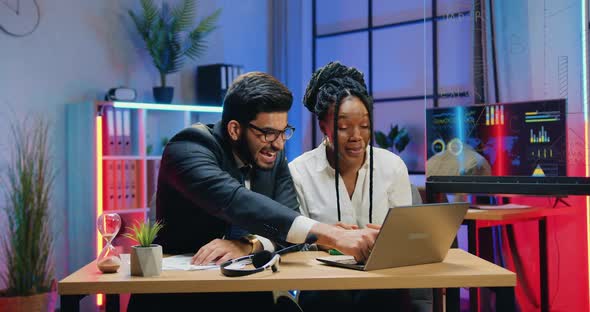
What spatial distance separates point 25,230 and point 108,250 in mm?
2412

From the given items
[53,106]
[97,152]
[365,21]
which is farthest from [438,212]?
[365,21]

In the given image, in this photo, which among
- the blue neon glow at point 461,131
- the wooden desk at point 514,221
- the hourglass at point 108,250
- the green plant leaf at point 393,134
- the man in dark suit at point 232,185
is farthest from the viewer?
the green plant leaf at point 393,134

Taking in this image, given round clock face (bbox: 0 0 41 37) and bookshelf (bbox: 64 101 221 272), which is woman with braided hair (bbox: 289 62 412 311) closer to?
bookshelf (bbox: 64 101 221 272)

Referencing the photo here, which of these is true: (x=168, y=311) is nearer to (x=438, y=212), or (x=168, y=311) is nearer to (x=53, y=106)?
(x=438, y=212)

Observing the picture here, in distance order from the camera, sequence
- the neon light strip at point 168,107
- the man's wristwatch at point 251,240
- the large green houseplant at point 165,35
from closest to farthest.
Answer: the man's wristwatch at point 251,240
the neon light strip at point 168,107
the large green houseplant at point 165,35

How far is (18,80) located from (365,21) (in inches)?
109

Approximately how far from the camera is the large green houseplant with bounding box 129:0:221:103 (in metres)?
4.93

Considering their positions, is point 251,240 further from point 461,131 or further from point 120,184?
point 120,184

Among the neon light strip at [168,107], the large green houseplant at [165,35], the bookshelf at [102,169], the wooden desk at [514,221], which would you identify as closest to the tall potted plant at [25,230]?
the bookshelf at [102,169]

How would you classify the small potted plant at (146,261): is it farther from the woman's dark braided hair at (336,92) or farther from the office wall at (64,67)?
the office wall at (64,67)

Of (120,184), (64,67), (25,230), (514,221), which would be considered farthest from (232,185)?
(64,67)

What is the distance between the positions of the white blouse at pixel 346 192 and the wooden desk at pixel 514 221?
3.27 feet

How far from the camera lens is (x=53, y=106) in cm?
458

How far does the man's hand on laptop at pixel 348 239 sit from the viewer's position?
171cm
